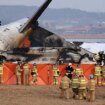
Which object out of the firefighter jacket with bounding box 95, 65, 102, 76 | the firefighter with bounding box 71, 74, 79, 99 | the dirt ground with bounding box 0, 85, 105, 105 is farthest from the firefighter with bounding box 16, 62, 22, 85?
the firefighter with bounding box 71, 74, 79, 99

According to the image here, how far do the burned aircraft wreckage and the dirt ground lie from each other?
10.1 meters

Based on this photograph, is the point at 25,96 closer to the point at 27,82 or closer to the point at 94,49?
the point at 27,82

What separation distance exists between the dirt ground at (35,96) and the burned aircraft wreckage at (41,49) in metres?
10.1

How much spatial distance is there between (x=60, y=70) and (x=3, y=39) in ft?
36.4

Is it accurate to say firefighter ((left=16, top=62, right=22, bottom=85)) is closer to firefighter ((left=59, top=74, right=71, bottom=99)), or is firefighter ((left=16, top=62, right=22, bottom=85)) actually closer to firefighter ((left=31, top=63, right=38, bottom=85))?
firefighter ((left=31, top=63, right=38, bottom=85))

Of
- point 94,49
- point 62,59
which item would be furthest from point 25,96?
point 94,49

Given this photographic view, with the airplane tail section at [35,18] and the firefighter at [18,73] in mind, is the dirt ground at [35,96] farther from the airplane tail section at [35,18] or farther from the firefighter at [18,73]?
the airplane tail section at [35,18]

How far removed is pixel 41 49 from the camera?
157 feet

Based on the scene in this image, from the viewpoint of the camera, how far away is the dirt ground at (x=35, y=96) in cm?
2898

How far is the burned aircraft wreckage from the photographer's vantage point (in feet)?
154

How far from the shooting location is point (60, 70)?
129 ft

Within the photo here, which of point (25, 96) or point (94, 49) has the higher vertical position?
point (94, 49)

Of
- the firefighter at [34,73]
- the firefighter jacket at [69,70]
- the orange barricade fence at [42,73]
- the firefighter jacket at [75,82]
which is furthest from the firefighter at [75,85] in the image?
the orange barricade fence at [42,73]

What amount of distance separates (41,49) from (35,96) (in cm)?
1649
